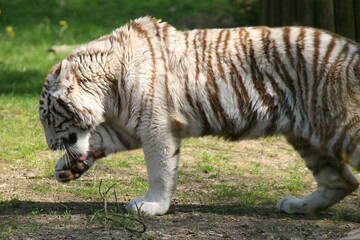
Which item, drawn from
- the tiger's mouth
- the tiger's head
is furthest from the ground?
the tiger's head

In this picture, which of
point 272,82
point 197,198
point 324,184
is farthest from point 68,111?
point 324,184

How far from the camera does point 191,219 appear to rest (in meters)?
4.42

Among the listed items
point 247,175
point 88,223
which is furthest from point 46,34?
point 88,223

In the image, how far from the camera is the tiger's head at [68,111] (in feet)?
14.6

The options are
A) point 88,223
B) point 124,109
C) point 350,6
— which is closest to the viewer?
point 88,223

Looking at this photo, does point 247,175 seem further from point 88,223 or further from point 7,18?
point 7,18

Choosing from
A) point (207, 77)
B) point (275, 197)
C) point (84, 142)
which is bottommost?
point (275, 197)

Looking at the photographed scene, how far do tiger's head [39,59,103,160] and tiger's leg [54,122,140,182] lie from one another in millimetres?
83

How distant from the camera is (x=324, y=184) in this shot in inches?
186

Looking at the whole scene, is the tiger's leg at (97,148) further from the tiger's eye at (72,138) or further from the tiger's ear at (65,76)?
the tiger's ear at (65,76)

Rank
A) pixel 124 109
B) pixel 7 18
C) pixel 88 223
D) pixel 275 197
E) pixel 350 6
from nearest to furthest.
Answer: pixel 88 223, pixel 124 109, pixel 275 197, pixel 350 6, pixel 7 18

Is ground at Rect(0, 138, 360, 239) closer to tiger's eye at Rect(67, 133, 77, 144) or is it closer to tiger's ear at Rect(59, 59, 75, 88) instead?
tiger's eye at Rect(67, 133, 77, 144)

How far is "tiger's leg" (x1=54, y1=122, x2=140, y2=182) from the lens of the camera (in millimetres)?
4801

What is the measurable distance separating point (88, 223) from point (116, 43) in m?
1.45
